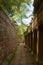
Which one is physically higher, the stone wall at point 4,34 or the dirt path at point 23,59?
the stone wall at point 4,34

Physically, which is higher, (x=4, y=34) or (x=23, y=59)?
(x=4, y=34)

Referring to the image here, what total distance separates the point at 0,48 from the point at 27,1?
836cm

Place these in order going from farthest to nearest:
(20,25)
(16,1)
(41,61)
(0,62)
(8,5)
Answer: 1. (20,25)
2. (16,1)
3. (8,5)
4. (41,61)
5. (0,62)

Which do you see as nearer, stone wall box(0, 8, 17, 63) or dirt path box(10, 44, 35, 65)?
stone wall box(0, 8, 17, 63)

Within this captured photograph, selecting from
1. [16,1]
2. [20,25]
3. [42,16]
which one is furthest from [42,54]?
[20,25]

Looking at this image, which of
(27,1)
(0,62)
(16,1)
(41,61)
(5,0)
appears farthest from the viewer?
(27,1)

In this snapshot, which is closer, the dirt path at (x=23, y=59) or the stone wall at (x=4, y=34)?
the stone wall at (x=4, y=34)

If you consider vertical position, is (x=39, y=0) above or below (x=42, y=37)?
above

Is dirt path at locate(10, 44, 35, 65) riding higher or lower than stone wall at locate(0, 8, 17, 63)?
lower

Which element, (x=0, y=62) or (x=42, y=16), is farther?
(x=42, y=16)

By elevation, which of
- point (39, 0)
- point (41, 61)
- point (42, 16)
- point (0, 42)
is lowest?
point (41, 61)

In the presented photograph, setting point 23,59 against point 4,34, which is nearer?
point 4,34

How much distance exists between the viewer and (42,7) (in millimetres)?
11344

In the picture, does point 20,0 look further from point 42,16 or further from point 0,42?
point 0,42
